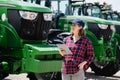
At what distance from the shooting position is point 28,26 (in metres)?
8.56

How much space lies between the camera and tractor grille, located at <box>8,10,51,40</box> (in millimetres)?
8477

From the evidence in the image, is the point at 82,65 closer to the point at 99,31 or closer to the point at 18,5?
the point at 18,5

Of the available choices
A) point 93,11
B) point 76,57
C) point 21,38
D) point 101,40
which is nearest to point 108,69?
point 101,40

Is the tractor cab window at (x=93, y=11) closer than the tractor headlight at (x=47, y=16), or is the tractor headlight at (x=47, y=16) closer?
the tractor headlight at (x=47, y=16)

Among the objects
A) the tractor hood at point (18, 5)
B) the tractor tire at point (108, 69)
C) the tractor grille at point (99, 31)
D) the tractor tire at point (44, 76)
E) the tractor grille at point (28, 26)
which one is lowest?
the tractor tire at point (108, 69)

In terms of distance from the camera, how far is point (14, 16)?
8.48m

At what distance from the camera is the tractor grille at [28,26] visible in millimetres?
8477

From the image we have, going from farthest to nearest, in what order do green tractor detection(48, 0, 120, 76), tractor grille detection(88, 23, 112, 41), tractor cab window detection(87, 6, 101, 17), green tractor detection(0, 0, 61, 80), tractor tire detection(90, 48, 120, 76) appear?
tractor cab window detection(87, 6, 101, 17), tractor tire detection(90, 48, 120, 76), tractor grille detection(88, 23, 112, 41), green tractor detection(48, 0, 120, 76), green tractor detection(0, 0, 61, 80)

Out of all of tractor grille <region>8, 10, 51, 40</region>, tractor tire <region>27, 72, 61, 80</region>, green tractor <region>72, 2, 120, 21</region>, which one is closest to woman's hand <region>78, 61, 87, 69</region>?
tractor grille <region>8, 10, 51, 40</region>

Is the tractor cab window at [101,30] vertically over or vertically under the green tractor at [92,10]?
under

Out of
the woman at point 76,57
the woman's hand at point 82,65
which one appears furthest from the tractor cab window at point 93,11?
the woman's hand at point 82,65

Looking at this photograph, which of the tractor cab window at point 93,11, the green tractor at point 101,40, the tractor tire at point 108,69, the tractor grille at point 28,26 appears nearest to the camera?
the tractor grille at point 28,26

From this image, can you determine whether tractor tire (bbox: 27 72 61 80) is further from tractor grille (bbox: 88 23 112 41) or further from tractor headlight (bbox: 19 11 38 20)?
tractor grille (bbox: 88 23 112 41)

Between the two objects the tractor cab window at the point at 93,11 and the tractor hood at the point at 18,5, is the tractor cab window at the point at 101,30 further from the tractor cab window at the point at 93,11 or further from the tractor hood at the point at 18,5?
the tractor hood at the point at 18,5
